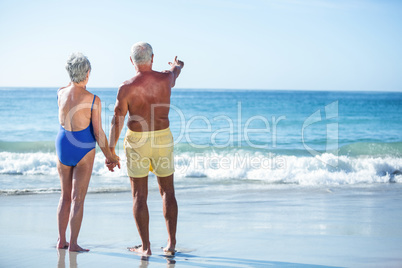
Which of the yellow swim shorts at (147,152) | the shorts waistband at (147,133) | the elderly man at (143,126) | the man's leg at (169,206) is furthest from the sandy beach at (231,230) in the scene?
the shorts waistband at (147,133)

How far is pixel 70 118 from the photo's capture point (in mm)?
3680

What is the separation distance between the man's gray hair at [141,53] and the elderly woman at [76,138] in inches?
14.8

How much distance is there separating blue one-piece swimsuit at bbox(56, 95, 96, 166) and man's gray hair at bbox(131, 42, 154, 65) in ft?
1.60

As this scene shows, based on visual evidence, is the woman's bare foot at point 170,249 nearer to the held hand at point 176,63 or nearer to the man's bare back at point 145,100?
the man's bare back at point 145,100

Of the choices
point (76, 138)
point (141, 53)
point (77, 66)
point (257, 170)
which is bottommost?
point (257, 170)

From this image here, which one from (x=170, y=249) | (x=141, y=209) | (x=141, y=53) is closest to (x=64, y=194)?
(x=141, y=209)

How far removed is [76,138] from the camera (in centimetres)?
368

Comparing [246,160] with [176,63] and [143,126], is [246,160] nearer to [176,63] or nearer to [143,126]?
[176,63]

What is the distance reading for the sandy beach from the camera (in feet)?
12.0

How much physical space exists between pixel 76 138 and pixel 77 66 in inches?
22.3

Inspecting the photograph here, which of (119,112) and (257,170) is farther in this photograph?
(257,170)

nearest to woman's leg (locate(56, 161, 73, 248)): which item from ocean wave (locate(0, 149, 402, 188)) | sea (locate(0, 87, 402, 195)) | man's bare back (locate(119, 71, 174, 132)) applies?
man's bare back (locate(119, 71, 174, 132))

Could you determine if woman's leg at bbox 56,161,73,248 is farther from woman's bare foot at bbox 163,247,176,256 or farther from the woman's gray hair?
woman's bare foot at bbox 163,247,176,256

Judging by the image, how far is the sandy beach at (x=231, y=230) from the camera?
3654 mm
